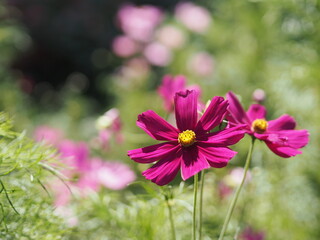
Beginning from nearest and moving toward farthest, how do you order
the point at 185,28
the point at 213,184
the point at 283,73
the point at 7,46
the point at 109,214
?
the point at 109,214 < the point at 213,184 < the point at 283,73 < the point at 7,46 < the point at 185,28

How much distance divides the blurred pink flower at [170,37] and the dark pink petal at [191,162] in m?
2.00

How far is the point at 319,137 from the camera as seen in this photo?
135 cm

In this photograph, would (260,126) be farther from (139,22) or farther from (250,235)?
(139,22)

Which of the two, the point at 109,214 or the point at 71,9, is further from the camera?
the point at 71,9

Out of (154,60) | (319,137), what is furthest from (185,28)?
(319,137)

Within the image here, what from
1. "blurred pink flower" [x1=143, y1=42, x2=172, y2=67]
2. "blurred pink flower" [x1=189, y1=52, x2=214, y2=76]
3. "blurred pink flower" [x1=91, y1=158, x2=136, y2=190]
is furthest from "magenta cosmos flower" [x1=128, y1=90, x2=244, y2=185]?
"blurred pink flower" [x1=143, y1=42, x2=172, y2=67]

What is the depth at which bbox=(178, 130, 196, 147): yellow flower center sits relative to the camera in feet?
1.83

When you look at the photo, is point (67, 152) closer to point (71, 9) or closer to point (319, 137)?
point (319, 137)

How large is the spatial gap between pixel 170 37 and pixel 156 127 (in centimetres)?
202

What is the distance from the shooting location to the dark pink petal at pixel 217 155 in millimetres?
507

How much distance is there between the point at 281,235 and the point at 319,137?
0.36m

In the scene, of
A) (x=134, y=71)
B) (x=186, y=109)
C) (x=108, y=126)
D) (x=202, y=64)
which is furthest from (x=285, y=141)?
(x=134, y=71)

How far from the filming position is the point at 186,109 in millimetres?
571

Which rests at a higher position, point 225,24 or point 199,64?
point 225,24
